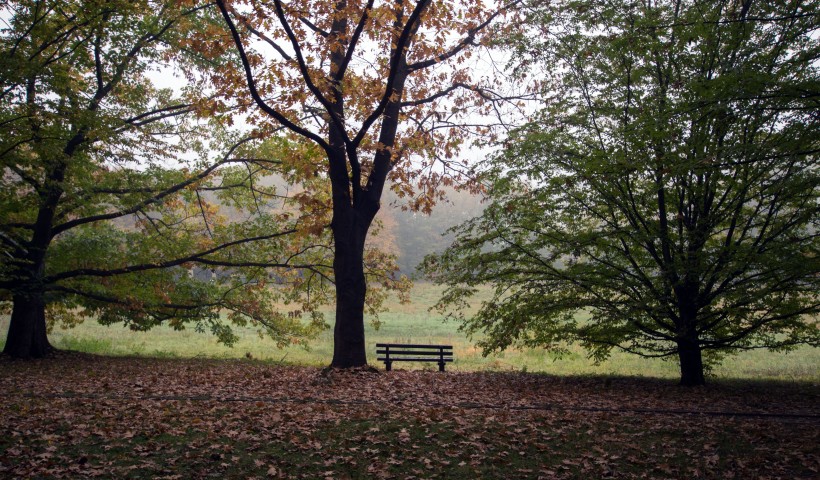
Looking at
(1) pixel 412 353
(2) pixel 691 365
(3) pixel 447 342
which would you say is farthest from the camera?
(3) pixel 447 342

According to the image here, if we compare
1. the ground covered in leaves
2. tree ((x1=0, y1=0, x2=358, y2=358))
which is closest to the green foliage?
tree ((x1=0, y1=0, x2=358, y2=358))

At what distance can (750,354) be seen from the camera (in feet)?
80.3

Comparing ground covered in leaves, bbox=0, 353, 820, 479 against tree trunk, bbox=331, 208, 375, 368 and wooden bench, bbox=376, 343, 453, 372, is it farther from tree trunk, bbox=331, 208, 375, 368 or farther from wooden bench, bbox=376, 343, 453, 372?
wooden bench, bbox=376, 343, 453, 372

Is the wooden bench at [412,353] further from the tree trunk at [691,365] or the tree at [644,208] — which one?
the tree trunk at [691,365]

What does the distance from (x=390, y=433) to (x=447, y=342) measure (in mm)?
21621

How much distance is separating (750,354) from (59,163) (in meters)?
26.1

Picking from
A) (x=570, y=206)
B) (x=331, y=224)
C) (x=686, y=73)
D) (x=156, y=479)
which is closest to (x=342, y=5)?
(x=331, y=224)

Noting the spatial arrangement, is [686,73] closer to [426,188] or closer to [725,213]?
[725,213]

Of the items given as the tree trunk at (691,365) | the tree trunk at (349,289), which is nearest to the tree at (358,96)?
the tree trunk at (349,289)

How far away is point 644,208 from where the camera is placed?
1230cm

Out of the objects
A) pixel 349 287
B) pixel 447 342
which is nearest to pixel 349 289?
pixel 349 287

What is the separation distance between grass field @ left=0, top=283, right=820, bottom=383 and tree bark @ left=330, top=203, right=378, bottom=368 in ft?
18.1

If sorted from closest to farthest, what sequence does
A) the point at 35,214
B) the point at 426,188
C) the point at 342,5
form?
the point at 342,5
the point at 426,188
the point at 35,214

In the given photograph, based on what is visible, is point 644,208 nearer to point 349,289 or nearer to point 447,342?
point 349,289
